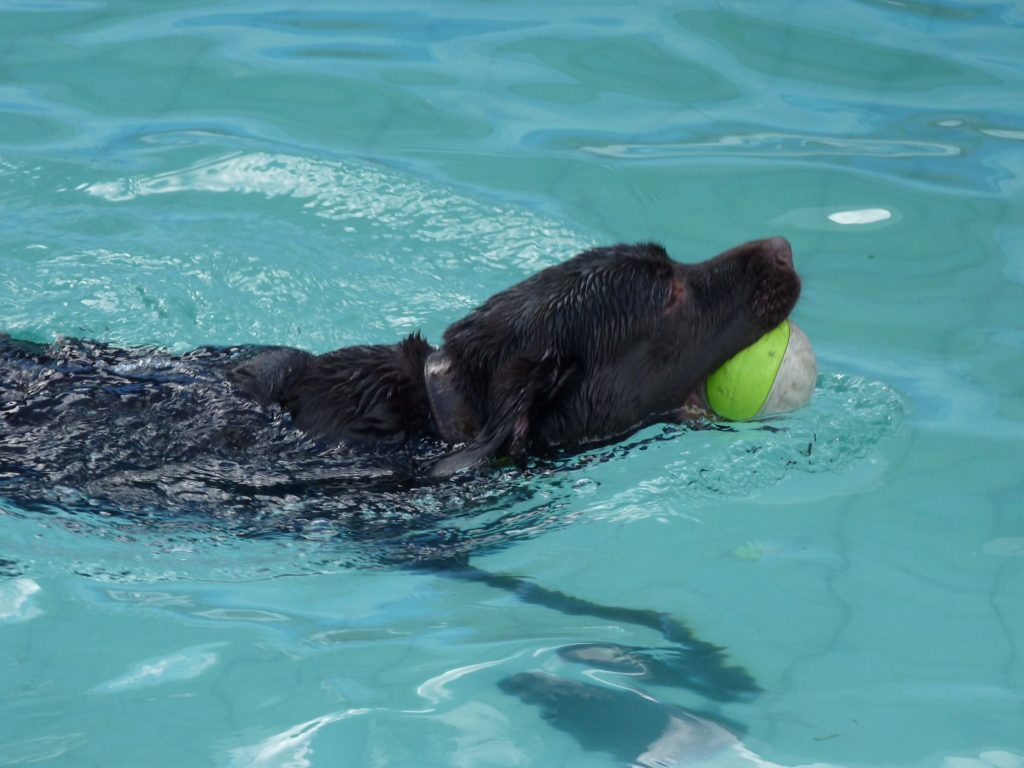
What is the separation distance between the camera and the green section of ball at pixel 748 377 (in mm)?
4852

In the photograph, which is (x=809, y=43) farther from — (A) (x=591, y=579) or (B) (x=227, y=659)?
(B) (x=227, y=659)

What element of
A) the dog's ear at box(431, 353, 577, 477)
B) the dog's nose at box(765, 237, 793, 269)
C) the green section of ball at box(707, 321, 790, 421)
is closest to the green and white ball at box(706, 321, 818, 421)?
the green section of ball at box(707, 321, 790, 421)

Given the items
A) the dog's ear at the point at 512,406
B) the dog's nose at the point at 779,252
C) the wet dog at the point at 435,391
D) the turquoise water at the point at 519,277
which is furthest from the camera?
the dog's nose at the point at 779,252

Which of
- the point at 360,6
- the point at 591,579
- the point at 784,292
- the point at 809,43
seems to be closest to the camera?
the point at 591,579

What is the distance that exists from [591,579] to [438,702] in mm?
846

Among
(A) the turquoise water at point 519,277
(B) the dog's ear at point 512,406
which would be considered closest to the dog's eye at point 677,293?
(B) the dog's ear at point 512,406

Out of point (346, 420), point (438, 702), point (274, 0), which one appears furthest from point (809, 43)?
point (438, 702)

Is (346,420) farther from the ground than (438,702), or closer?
farther from the ground

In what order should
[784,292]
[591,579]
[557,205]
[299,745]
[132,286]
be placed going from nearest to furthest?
[299,745]
[591,579]
[784,292]
[132,286]
[557,205]

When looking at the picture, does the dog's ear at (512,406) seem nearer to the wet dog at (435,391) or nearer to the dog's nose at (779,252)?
the wet dog at (435,391)

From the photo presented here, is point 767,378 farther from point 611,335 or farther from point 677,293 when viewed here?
point 611,335

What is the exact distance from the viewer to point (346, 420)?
15.9 ft

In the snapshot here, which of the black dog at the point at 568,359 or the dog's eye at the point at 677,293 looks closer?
the black dog at the point at 568,359

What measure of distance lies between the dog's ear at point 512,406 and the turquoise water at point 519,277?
0.36m
